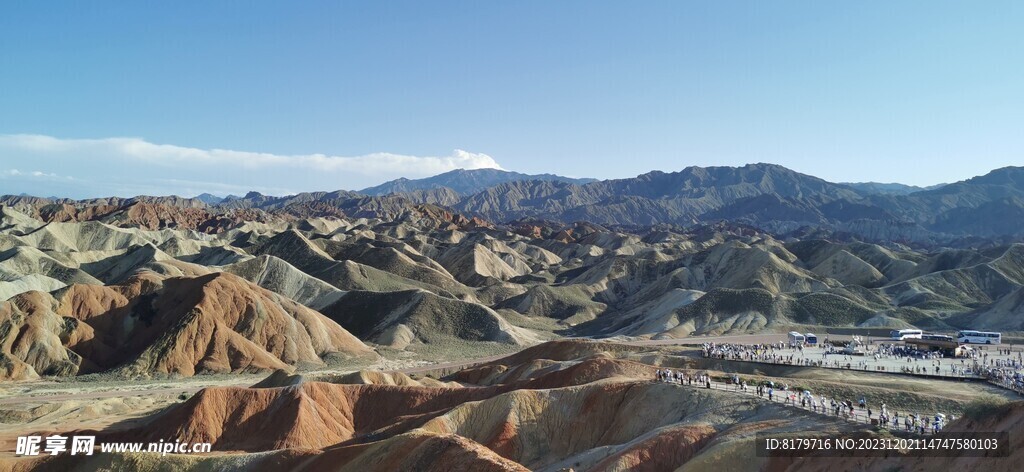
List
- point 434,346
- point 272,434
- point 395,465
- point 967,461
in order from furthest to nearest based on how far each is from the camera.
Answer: point 434,346, point 272,434, point 395,465, point 967,461

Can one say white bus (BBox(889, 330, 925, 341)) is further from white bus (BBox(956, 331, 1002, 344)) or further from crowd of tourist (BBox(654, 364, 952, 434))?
crowd of tourist (BBox(654, 364, 952, 434))

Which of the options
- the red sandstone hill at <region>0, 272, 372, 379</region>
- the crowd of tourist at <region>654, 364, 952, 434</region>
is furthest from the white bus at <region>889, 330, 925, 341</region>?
the red sandstone hill at <region>0, 272, 372, 379</region>

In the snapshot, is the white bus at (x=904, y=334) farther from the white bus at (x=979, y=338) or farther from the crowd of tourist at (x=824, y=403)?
the crowd of tourist at (x=824, y=403)

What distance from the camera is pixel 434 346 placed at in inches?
4306

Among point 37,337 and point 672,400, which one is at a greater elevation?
point 672,400

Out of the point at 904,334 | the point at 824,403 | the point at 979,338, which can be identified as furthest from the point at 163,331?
the point at 979,338

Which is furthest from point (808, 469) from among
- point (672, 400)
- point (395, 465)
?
point (395, 465)

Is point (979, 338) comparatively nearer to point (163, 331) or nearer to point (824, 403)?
point (824, 403)

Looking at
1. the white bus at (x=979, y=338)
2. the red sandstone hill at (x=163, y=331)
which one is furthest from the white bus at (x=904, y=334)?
the red sandstone hill at (x=163, y=331)

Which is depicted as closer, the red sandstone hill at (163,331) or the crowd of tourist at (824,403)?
the crowd of tourist at (824,403)

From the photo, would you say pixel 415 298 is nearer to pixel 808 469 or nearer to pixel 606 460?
pixel 606 460

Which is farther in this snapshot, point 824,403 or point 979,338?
point 979,338

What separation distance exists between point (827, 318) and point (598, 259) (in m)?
87.3

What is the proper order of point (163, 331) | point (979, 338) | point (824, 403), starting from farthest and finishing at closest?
point (163, 331) → point (979, 338) → point (824, 403)
